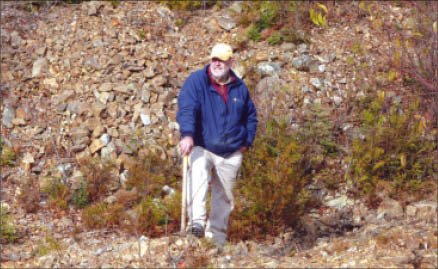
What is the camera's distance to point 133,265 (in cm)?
523

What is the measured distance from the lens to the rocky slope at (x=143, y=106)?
5.61 meters

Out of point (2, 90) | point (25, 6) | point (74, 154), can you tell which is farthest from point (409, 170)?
point (25, 6)

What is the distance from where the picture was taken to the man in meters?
5.48

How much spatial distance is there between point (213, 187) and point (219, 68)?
128 centimetres

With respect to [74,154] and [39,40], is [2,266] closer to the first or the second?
[74,154]

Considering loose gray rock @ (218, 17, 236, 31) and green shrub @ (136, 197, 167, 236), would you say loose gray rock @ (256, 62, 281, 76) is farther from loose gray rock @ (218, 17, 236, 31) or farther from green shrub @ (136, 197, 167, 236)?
green shrub @ (136, 197, 167, 236)

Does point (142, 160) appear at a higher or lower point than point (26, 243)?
higher

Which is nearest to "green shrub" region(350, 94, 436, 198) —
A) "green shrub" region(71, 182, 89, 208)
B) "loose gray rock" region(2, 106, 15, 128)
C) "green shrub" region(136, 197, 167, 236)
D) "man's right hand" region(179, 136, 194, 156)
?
"green shrub" region(136, 197, 167, 236)

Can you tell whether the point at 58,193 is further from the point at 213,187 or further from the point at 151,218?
the point at 213,187

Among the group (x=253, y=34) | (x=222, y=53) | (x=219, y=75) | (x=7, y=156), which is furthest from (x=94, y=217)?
(x=253, y=34)

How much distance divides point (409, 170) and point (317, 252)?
225cm

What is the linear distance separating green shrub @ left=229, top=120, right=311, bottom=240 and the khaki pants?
1.96ft

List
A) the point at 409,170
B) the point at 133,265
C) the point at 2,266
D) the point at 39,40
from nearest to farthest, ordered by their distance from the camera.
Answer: the point at 133,265
the point at 2,266
the point at 409,170
the point at 39,40

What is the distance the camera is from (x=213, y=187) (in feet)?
19.5
